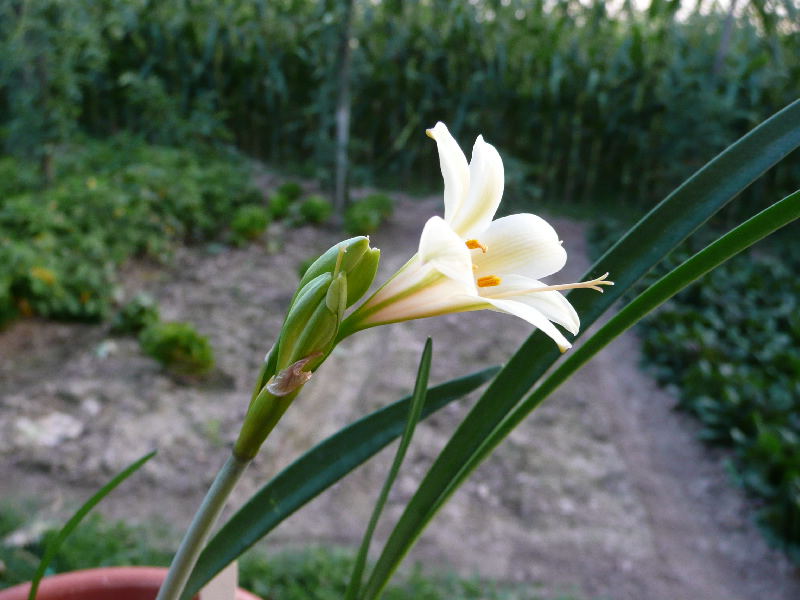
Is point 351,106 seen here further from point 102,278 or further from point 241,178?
point 102,278

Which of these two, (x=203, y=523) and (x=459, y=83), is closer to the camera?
(x=203, y=523)

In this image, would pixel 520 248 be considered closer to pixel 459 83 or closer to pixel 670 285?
pixel 670 285

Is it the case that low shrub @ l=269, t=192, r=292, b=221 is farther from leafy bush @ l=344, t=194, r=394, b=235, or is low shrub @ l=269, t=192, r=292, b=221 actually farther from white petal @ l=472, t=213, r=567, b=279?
white petal @ l=472, t=213, r=567, b=279

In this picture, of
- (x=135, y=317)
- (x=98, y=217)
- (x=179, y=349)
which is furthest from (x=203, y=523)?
(x=98, y=217)

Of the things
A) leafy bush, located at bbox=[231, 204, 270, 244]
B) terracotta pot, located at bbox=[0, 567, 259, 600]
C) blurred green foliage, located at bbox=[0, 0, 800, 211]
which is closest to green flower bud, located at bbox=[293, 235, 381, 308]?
terracotta pot, located at bbox=[0, 567, 259, 600]

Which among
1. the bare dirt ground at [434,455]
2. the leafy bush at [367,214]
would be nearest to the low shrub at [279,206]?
the leafy bush at [367,214]

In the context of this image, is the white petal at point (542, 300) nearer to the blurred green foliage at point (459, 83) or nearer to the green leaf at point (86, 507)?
the green leaf at point (86, 507)
